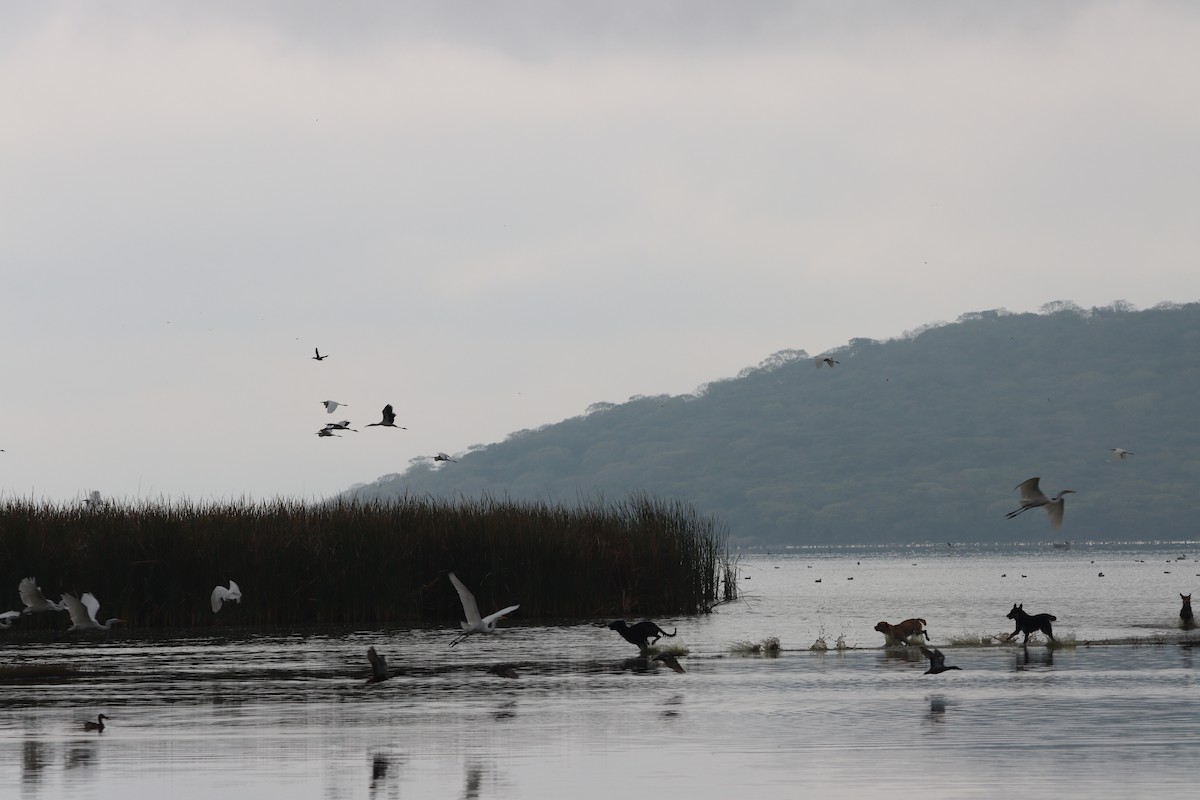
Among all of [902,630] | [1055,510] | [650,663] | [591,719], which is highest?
[1055,510]

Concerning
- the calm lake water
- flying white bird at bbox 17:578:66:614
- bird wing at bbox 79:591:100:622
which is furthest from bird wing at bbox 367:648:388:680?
flying white bird at bbox 17:578:66:614

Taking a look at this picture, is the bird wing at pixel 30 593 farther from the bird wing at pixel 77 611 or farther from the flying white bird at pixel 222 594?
the flying white bird at pixel 222 594

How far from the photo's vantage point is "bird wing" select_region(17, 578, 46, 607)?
29781 millimetres

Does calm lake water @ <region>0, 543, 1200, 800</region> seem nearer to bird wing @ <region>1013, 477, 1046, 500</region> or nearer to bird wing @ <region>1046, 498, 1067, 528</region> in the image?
bird wing @ <region>1046, 498, 1067, 528</region>

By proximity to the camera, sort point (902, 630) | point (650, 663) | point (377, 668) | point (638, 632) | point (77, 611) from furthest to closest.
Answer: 1. point (77, 611)
2. point (902, 630)
3. point (638, 632)
4. point (650, 663)
5. point (377, 668)

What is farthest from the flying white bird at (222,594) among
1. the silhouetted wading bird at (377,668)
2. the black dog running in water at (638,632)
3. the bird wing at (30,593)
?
the silhouetted wading bird at (377,668)

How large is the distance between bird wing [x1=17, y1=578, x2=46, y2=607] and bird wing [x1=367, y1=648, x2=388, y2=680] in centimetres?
1139

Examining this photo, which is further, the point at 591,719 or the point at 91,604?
the point at 91,604

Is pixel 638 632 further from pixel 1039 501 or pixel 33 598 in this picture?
pixel 33 598

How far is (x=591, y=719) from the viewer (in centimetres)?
1634

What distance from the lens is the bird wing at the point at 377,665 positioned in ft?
63.4

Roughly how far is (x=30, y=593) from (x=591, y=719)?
1680cm

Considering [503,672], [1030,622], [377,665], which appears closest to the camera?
[377,665]

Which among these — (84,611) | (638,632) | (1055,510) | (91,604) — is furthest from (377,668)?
(84,611)
